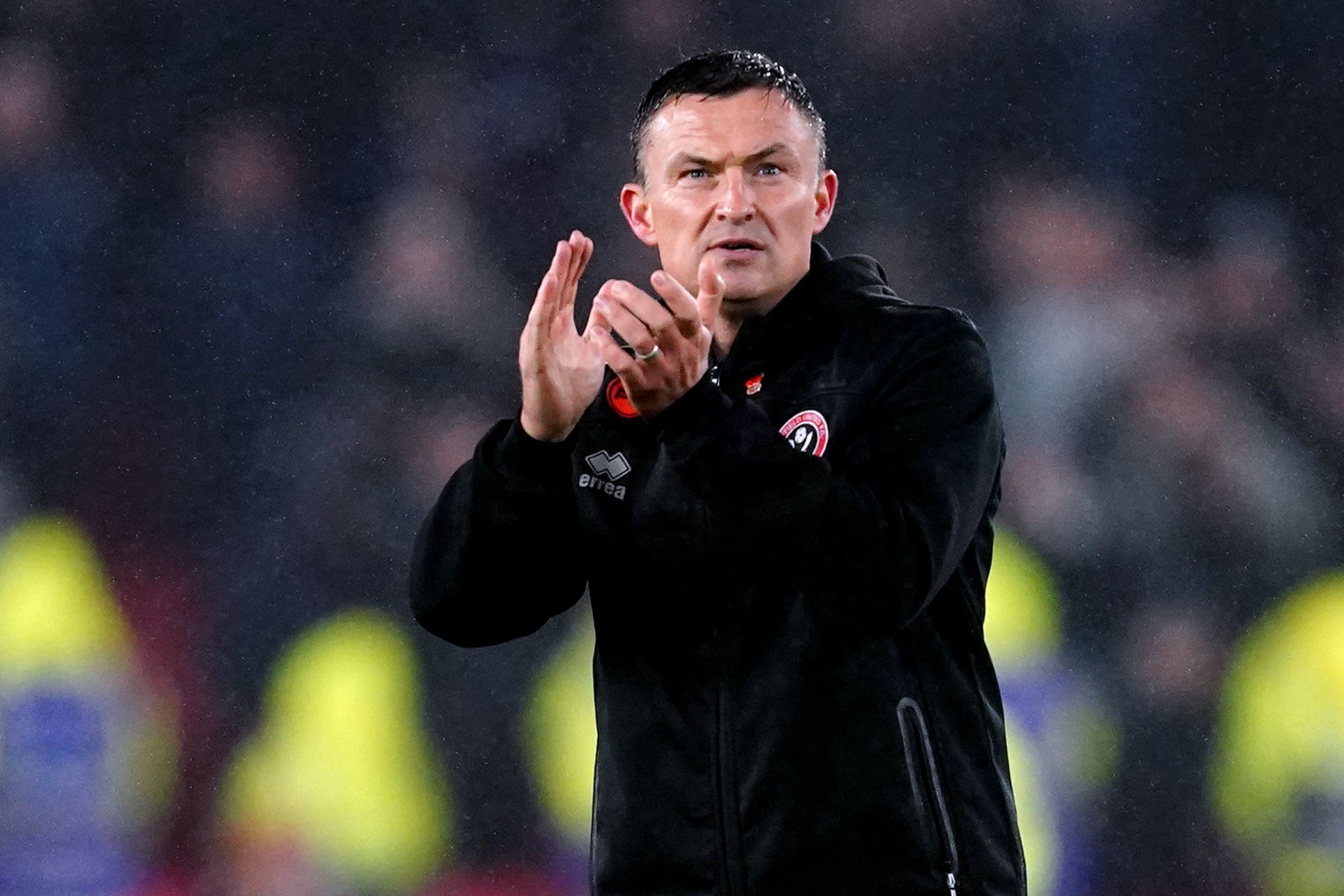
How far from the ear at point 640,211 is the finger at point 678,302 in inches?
12.0

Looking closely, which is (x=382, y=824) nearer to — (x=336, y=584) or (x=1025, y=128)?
(x=336, y=584)

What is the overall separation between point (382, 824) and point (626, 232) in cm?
96

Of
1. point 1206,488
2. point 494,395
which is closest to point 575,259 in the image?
point 494,395

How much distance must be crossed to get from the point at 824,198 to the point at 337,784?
138 centimetres

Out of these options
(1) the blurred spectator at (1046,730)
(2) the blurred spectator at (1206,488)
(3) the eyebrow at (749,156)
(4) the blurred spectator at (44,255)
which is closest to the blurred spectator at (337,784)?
(4) the blurred spectator at (44,255)

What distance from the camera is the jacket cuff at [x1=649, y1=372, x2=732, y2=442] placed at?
0.88m

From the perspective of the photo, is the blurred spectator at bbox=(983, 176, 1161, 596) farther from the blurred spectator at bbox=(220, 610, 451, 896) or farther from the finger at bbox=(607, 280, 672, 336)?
the finger at bbox=(607, 280, 672, 336)

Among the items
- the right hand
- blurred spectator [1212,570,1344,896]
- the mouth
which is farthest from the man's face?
blurred spectator [1212,570,1344,896]

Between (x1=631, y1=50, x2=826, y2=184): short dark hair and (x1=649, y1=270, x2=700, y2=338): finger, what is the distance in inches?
12.8

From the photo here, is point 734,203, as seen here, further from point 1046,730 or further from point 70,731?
point 70,731

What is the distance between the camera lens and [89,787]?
223cm

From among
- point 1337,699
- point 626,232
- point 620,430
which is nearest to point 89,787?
point 626,232

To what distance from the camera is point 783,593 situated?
3.16 ft

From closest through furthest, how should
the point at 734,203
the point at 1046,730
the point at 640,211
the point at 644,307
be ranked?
the point at 644,307 < the point at 734,203 < the point at 640,211 < the point at 1046,730
